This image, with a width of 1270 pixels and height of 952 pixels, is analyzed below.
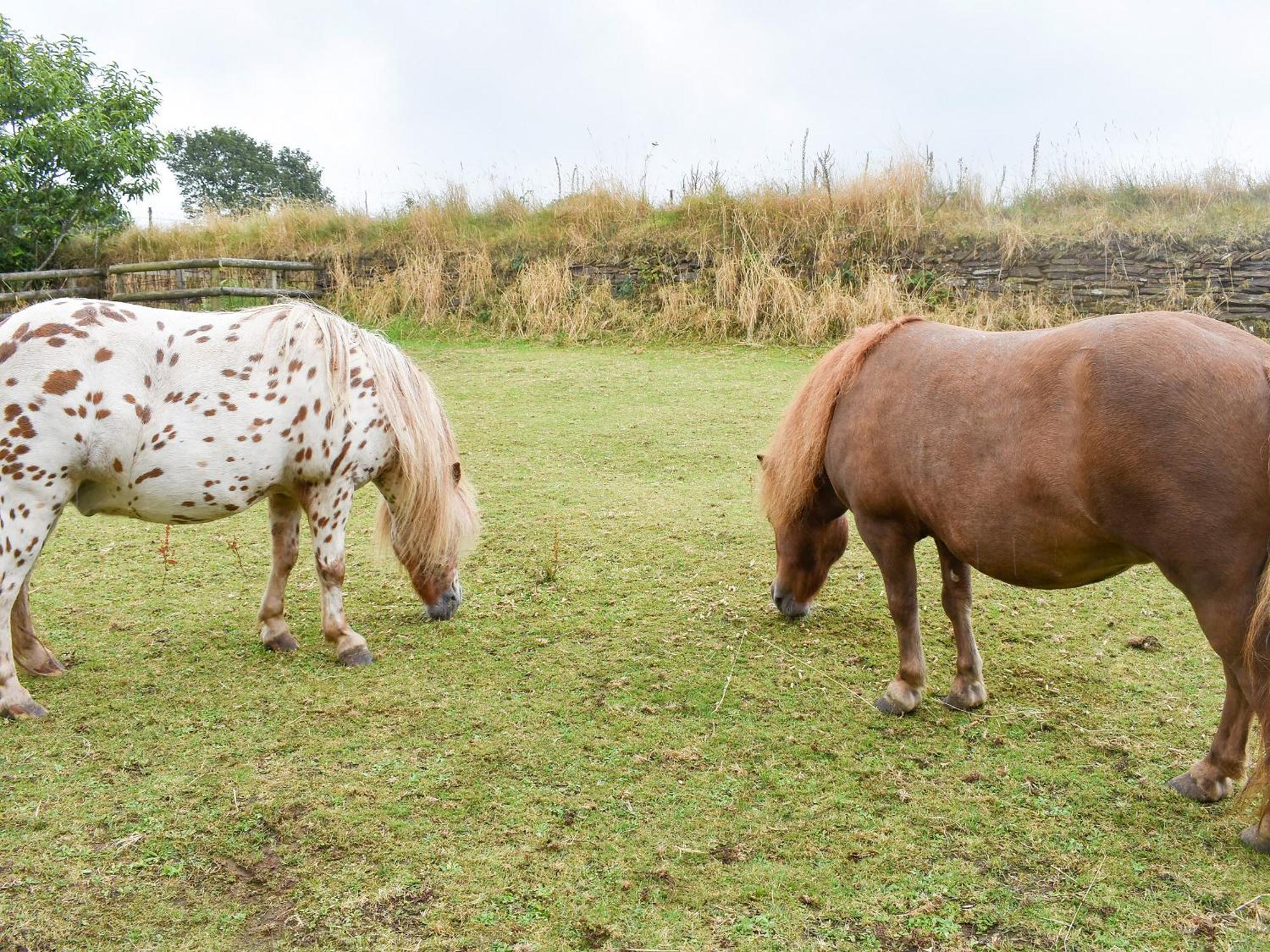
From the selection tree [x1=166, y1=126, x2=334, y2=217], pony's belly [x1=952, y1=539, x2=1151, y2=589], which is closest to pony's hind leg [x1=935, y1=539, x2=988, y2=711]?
pony's belly [x1=952, y1=539, x2=1151, y2=589]

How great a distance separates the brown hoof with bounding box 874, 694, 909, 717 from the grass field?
0.05 m

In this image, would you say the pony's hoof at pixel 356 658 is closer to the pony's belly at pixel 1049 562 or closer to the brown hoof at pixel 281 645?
the brown hoof at pixel 281 645

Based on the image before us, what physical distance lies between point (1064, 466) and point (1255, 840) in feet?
4.10

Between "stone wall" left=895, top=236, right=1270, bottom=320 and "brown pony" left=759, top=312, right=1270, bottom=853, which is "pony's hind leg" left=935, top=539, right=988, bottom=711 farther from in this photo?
"stone wall" left=895, top=236, right=1270, bottom=320

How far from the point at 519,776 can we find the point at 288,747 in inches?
36.7

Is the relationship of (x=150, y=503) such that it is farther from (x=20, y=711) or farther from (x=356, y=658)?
(x=356, y=658)

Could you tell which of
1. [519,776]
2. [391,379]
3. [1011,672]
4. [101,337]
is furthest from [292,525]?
[1011,672]

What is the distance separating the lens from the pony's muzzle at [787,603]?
4.55 m

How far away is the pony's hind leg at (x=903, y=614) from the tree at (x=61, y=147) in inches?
628

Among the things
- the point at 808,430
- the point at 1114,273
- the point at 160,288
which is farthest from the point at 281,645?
the point at 160,288

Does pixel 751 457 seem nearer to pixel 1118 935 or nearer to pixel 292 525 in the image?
pixel 292 525

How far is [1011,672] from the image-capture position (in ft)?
13.1

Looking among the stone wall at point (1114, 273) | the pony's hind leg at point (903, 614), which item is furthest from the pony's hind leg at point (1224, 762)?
the stone wall at point (1114, 273)

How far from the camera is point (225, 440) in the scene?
12.6 ft
